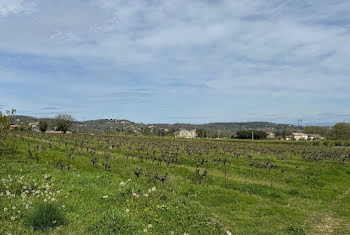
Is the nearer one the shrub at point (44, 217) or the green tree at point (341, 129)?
the shrub at point (44, 217)

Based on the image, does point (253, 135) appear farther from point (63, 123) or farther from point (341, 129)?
point (63, 123)

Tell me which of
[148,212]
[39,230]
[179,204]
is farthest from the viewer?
[179,204]

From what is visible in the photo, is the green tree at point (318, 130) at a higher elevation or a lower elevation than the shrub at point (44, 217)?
higher

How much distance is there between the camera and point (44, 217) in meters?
7.70

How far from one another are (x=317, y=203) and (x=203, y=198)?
6.04 meters

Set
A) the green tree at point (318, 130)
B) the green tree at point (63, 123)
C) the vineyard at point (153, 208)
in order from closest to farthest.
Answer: the vineyard at point (153, 208), the green tree at point (63, 123), the green tree at point (318, 130)

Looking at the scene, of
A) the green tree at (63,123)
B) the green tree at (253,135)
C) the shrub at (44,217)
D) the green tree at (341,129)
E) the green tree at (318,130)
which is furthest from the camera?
the green tree at (318,130)

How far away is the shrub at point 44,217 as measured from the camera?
761 centimetres

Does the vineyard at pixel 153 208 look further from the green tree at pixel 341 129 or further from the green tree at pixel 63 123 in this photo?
the green tree at pixel 341 129

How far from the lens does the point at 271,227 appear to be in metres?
9.85

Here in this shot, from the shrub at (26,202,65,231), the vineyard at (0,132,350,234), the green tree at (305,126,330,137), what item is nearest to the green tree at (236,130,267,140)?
the green tree at (305,126,330,137)

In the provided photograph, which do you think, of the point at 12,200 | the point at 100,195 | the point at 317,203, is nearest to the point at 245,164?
the point at 317,203

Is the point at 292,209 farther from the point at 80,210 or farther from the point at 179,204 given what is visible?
the point at 80,210

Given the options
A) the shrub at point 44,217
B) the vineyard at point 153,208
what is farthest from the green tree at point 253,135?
the shrub at point 44,217
